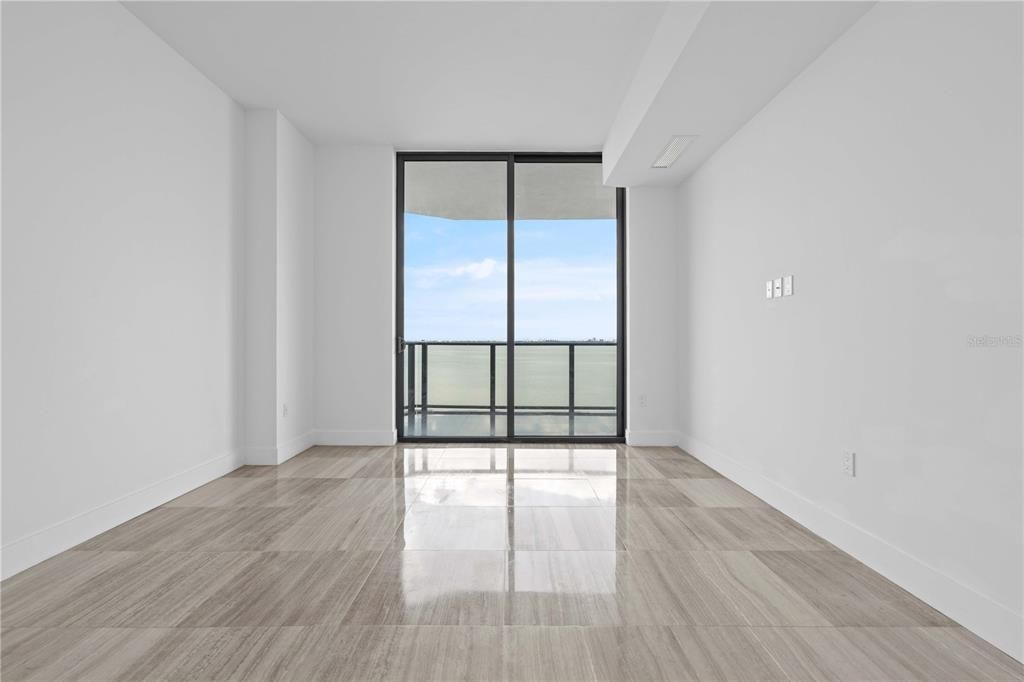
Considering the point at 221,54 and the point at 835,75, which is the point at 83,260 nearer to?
the point at 221,54

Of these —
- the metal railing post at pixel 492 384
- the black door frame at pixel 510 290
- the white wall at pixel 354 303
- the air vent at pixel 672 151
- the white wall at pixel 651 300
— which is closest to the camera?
the air vent at pixel 672 151

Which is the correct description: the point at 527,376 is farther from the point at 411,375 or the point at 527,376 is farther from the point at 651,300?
the point at 651,300

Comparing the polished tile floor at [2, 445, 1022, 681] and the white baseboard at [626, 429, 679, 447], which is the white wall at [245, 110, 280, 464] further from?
the white baseboard at [626, 429, 679, 447]

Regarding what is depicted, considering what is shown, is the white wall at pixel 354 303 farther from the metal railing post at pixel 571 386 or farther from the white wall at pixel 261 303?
the metal railing post at pixel 571 386

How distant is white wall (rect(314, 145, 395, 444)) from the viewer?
5223 millimetres

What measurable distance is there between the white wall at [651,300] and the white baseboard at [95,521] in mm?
3532

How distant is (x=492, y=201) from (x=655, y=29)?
8.50ft

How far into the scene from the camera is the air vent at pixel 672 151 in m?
3.99

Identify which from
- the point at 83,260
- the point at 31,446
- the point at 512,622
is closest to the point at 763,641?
the point at 512,622

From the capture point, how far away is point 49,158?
2561 millimetres

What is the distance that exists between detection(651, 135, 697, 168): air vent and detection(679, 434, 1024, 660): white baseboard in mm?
2266

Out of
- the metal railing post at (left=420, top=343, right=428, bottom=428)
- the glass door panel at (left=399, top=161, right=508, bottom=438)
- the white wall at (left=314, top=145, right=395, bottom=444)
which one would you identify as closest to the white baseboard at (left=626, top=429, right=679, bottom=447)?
the glass door panel at (left=399, top=161, right=508, bottom=438)

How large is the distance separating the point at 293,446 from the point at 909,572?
419cm

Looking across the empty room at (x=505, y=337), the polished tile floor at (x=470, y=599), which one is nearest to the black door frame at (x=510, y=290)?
the empty room at (x=505, y=337)
